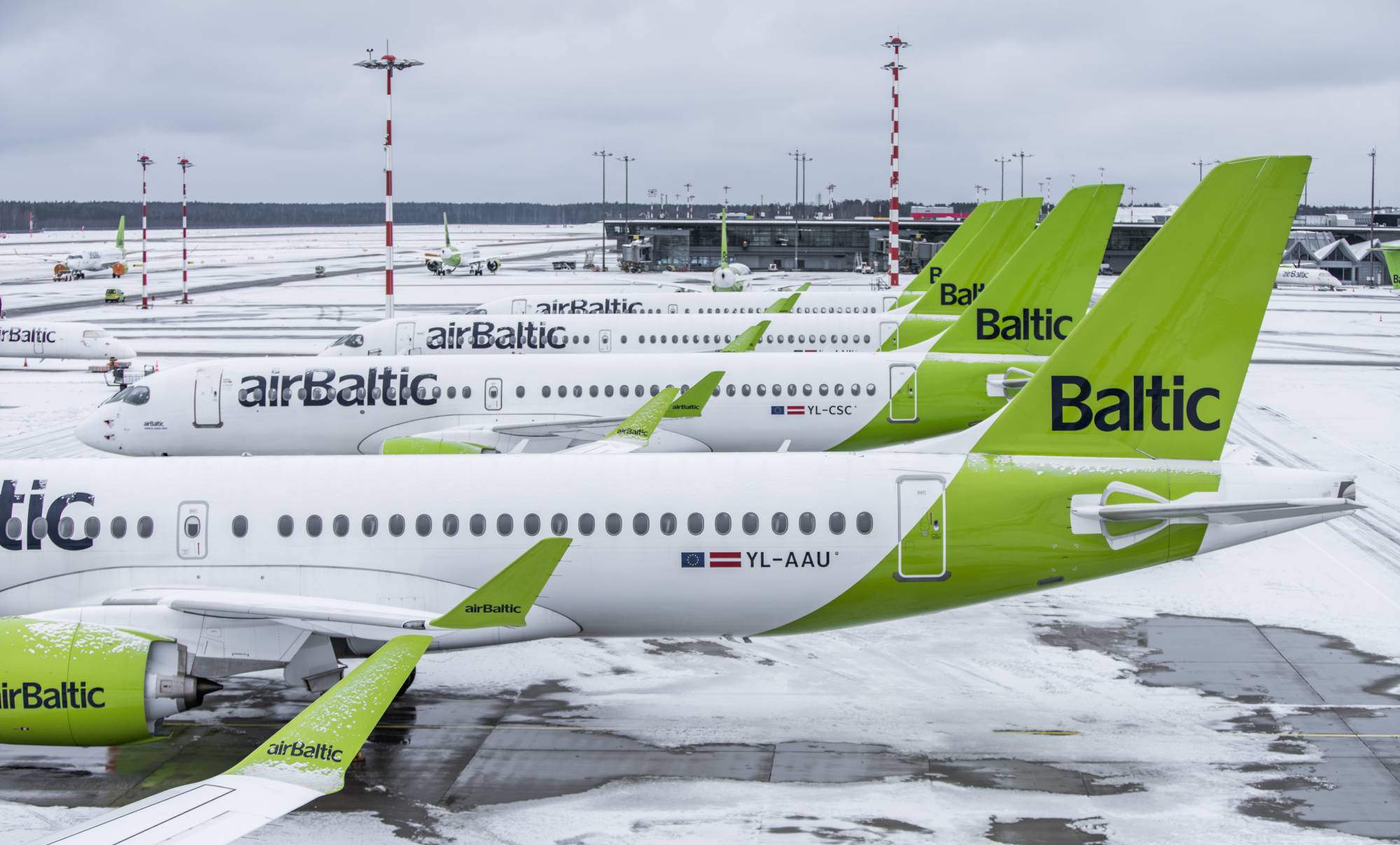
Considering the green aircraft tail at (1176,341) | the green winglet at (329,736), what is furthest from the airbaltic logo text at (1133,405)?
the green winglet at (329,736)

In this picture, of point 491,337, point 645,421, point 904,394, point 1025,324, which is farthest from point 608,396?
point 1025,324

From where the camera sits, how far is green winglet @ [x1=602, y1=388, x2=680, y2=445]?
1077 inches

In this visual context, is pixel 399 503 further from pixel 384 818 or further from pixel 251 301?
pixel 251 301

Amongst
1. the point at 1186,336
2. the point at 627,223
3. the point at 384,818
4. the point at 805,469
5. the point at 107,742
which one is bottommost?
the point at 384,818

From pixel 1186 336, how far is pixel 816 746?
776 centimetres

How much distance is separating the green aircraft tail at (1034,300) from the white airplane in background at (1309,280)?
109 metres

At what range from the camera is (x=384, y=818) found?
15695 millimetres

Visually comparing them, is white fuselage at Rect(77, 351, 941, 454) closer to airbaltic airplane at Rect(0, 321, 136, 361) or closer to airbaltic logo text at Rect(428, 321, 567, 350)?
airbaltic logo text at Rect(428, 321, 567, 350)

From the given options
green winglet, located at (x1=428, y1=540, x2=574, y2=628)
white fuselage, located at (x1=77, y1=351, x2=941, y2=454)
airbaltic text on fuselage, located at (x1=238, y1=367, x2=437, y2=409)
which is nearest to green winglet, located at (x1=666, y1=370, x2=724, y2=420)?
white fuselage, located at (x1=77, y1=351, x2=941, y2=454)

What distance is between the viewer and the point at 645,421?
2780cm

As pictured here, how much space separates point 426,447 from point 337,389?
5.04 meters

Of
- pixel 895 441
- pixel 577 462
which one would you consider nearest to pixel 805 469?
pixel 577 462

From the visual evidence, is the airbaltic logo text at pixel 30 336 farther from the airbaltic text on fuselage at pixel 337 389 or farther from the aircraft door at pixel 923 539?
the aircraft door at pixel 923 539

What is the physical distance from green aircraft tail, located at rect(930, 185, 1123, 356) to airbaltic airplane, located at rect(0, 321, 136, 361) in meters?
46.2
